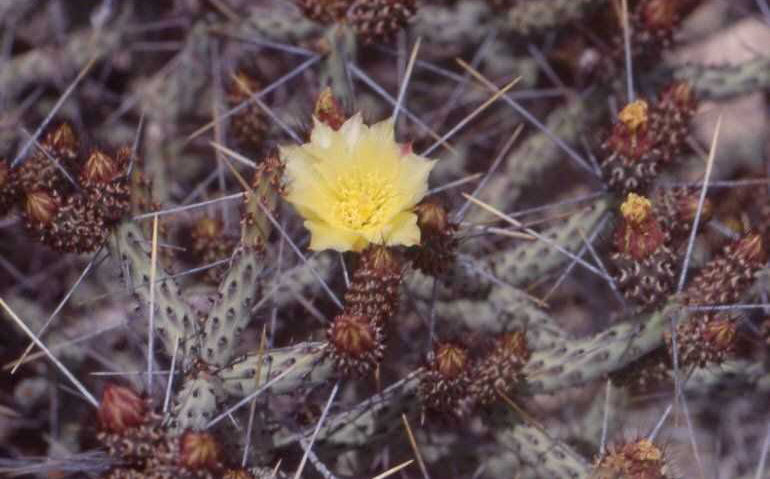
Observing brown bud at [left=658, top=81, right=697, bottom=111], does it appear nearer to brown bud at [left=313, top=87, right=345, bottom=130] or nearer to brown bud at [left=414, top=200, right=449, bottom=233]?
brown bud at [left=414, top=200, right=449, bottom=233]

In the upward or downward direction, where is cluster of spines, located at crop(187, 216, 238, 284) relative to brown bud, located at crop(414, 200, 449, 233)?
downward

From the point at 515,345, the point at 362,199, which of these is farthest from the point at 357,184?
the point at 515,345

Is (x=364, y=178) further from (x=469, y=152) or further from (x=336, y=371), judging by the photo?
(x=469, y=152)

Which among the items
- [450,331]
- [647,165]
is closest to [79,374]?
[450,331]

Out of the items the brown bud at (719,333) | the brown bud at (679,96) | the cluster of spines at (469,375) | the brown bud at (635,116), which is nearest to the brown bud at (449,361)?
the cluster of spines at (469,375)

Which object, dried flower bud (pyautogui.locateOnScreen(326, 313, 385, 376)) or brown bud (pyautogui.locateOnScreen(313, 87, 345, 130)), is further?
brown bud (pyautogui.locateOnScreen(313, 87, 345, 130))

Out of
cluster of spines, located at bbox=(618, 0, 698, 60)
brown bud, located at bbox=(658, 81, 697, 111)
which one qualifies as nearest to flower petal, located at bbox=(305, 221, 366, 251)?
brown bud, located at bbox=(658, 81, 697, 111)

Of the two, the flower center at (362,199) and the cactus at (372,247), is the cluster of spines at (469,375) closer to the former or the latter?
the cactus at (372,247)
